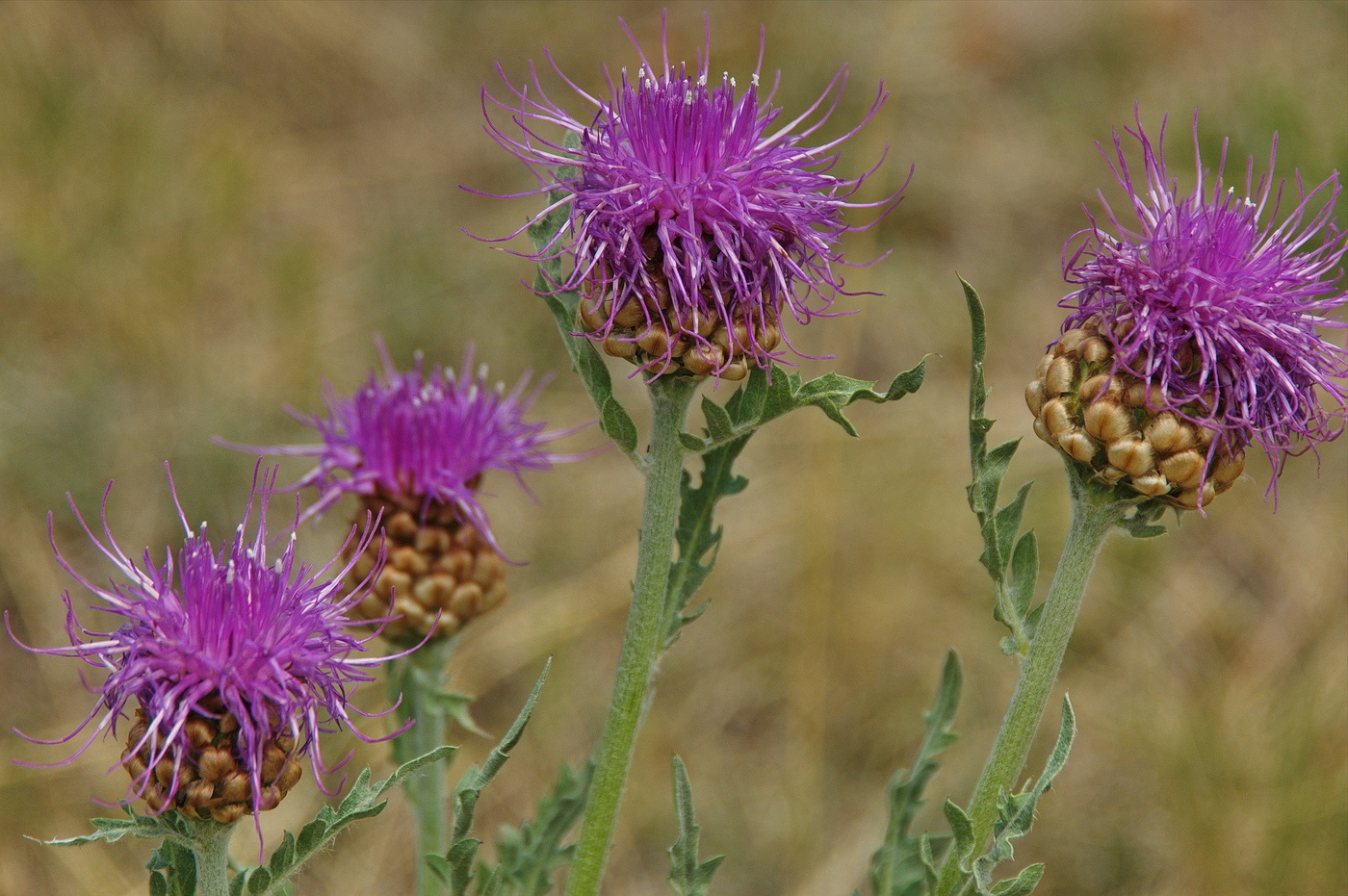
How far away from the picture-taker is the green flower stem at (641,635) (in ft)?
11.9

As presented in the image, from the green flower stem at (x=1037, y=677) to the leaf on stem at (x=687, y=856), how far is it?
70 cm

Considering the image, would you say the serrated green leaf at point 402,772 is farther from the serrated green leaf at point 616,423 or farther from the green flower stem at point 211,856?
the serrated green leaf at point 616,423

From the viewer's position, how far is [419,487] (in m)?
4.61

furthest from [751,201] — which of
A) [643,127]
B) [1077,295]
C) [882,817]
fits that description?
[882,817]

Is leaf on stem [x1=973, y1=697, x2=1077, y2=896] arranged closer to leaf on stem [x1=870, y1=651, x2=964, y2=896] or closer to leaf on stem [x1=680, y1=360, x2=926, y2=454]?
leaf on stem [x1=870, y1=651, x2=964, y2=896]

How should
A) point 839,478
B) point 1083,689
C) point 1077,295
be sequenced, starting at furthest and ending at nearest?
point 839,478 → point 1083,689 → point 1077,295

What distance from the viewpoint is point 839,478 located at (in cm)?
824

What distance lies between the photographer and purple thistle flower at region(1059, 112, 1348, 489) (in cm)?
336

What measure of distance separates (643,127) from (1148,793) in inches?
200

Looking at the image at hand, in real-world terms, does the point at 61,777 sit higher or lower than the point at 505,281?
lower

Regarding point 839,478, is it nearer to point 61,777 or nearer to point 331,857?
point 331,857

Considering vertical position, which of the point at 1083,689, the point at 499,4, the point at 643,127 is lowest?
the point at 1083,689

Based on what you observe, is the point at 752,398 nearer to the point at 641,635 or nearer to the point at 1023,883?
the point at 641,635

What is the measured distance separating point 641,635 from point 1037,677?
1153mm
